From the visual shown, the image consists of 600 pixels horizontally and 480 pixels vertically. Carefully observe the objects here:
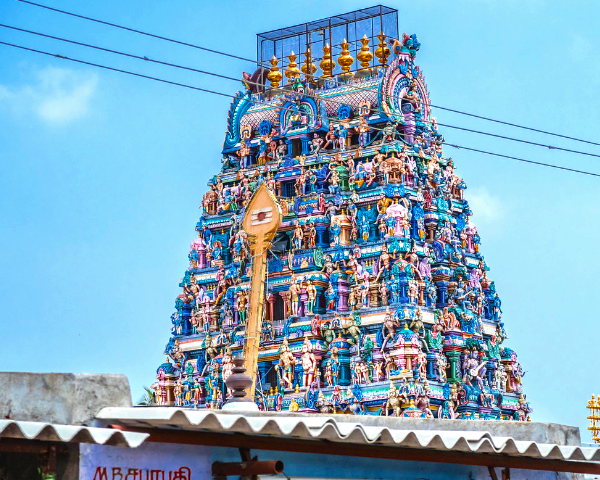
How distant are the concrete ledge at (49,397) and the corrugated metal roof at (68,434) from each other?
753mm

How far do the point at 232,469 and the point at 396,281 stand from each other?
27766mm

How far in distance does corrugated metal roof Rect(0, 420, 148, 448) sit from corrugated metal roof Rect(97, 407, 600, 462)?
→ 18.3 inches

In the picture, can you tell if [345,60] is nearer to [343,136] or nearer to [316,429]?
[343,136]

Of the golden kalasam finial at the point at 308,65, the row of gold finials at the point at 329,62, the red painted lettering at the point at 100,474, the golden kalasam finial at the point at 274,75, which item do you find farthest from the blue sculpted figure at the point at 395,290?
the red painted lettering at the point at 100,474

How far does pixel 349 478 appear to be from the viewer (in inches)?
594

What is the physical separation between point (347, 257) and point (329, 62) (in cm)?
730

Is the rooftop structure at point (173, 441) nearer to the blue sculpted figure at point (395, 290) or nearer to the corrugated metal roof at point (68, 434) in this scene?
the corrugated metal roof at point (68, 434)

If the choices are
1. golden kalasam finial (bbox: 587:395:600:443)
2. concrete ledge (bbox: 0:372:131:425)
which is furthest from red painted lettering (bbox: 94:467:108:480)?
golden kalasam finial (bbox: 587:395:600:443)

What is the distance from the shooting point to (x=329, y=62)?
150ft

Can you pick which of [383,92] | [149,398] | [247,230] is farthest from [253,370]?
[149,398]

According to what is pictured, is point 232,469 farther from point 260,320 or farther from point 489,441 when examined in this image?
point 260,320

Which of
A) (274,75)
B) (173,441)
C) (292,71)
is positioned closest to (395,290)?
(292,71)

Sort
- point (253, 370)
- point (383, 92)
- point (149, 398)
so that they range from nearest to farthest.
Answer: point (253, 370), point (383, 92), point (149, 398)

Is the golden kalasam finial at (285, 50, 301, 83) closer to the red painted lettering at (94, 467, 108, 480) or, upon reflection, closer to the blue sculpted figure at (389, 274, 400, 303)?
the blue sculpted figure at (389, 274, 400, 303)
